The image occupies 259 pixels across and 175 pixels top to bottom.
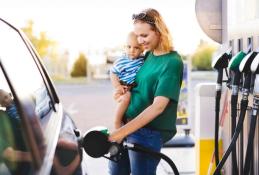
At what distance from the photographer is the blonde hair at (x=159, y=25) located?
2.45 metres

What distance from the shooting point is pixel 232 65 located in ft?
8.77

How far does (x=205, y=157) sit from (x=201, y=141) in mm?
142

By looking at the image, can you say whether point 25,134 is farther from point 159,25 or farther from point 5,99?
point 159,25

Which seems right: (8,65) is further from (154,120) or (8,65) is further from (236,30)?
(236,30)

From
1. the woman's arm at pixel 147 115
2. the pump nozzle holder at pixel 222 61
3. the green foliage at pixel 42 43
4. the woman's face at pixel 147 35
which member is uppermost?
the woman's face at pixel 147 35

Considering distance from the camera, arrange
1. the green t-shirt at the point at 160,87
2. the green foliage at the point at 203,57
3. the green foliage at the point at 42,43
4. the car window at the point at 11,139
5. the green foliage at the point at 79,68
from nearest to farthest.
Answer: the car window at the point at 11,139 → the green t-shirt at the point at 160,87 → the green foliage at the point at 42,43 → the green foliage at the point at 203,57 → the green foliage at the point at 79,68

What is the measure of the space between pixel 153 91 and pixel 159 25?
0.31m

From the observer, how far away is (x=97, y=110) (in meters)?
15.5

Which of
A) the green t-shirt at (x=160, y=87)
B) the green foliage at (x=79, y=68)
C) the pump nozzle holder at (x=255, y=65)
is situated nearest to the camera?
the pump nozzle holder at (x=255, y=65)

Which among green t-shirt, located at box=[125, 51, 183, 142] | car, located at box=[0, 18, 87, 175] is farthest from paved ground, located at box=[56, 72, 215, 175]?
car, located at box=[0, 18, 87, 175]

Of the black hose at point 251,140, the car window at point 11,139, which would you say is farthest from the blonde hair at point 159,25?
the car window at point 11,139

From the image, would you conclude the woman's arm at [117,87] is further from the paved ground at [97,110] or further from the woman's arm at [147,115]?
the paved ground at [97,110]

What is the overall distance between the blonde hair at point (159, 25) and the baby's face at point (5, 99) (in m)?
0.97

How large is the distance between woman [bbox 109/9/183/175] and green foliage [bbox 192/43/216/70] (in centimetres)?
2364
